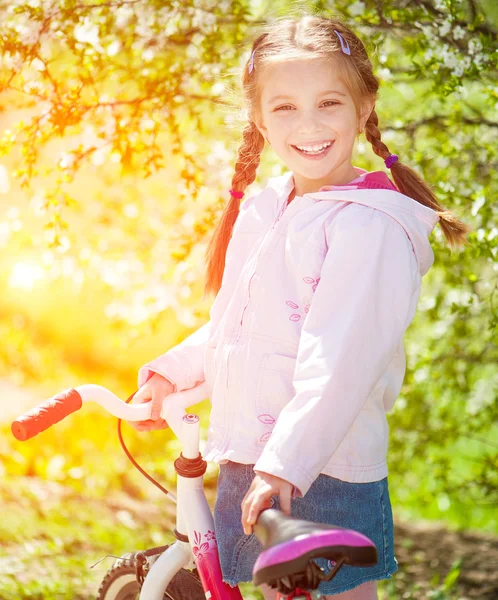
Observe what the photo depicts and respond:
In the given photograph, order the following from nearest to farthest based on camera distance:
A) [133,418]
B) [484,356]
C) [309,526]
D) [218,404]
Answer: [309,526] < [218,404] < [133,418] < [484,356]

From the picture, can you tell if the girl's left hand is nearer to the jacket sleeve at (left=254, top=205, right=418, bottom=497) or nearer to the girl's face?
the jacket sleeve at (left=254, top=205, right=418, bottom=497)

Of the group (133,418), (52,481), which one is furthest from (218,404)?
(52,481)

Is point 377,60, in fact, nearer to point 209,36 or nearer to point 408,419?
point 209,36

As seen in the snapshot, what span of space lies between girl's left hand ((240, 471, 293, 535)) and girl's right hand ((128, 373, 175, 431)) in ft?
1.95

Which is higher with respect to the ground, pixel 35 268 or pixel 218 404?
pixel 218 404

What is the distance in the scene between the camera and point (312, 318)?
176 cm

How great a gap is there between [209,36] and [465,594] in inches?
106

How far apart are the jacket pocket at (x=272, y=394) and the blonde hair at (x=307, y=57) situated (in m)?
0.59

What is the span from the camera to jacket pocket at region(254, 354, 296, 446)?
6.13 feet

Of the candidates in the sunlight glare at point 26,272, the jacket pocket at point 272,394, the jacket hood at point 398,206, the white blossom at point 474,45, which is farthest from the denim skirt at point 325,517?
the sunlight glare at point 26,272

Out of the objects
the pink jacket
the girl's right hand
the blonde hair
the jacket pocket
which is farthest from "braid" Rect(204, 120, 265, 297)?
the jacket pocket

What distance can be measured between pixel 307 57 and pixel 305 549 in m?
1.19

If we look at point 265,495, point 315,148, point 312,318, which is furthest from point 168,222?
point 265,495

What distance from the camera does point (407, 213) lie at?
6.07ft
